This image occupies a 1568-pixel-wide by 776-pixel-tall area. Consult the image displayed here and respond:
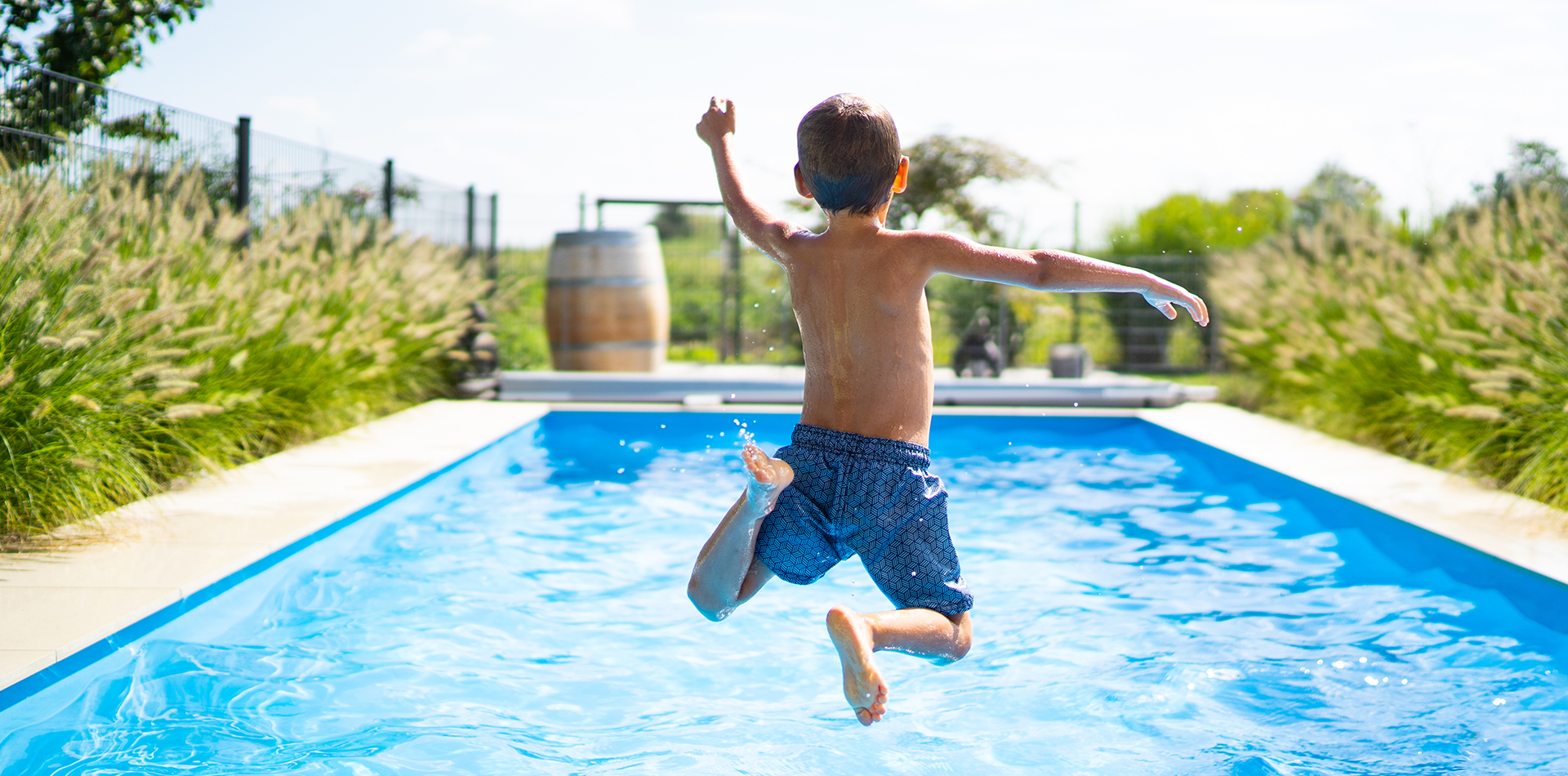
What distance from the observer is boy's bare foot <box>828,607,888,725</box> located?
1.88 m

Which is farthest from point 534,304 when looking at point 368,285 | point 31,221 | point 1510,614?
point 1510,614

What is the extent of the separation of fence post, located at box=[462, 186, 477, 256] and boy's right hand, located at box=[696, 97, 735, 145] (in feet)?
30.2

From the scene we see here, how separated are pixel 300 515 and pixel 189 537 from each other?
0.47 metres

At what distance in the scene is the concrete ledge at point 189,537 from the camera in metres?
2.83

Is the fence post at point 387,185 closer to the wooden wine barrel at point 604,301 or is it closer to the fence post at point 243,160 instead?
the wooden wine barrel at point 604,301

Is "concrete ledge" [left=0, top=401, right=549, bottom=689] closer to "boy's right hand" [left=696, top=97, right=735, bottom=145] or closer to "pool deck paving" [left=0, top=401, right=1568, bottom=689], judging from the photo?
"pool deck paving" [left=0, top=401, right=1568, bottom=689]

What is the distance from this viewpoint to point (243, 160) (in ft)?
24.9

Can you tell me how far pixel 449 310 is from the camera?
8.30 metres

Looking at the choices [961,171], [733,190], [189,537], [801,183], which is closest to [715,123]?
[733,190]

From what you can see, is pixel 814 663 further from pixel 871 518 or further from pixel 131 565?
pixel 131 565

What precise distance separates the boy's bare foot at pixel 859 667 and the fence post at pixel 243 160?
22.1 feet

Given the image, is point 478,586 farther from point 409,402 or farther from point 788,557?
point 409,402

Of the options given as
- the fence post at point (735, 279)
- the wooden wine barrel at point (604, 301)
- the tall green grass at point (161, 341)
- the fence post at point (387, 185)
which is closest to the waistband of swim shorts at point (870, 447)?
the tall green grass at point (161, 341)

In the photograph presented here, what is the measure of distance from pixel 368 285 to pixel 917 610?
5.81 m
